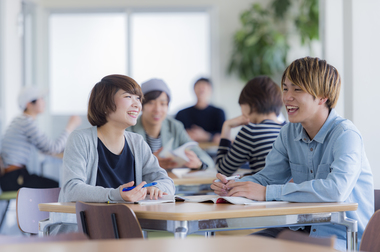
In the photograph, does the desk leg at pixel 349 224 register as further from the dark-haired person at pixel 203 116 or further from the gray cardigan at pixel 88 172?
the dark-haired person at pixel 203 116

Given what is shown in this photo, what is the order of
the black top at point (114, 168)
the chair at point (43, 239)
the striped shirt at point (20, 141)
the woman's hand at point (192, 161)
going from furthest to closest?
the striped shirt at point (20, 141) < the woman's hand at point (192, 161) < the black top at point (114, 168) < the chair at point (43, 239)

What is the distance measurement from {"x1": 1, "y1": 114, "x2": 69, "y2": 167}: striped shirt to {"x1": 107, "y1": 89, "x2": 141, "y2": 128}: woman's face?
247 cm

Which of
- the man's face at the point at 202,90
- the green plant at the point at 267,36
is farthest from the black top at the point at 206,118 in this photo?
the green plant at the point at 267,36

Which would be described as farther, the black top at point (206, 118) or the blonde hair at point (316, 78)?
the black top at point (206, 118)

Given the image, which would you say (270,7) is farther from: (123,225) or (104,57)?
(123,225)

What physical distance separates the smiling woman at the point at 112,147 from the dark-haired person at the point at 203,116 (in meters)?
3.48

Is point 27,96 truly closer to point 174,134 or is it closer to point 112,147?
point 174,134

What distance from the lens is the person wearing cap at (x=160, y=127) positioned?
3.33 metres

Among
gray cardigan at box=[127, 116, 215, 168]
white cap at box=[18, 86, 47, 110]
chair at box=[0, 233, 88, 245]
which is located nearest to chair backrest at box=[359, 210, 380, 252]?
chair at box=[0, 233, 88, 245]

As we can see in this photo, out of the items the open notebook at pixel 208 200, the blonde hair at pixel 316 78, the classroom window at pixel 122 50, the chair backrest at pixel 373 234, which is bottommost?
the chair backrest at pixel 373 234

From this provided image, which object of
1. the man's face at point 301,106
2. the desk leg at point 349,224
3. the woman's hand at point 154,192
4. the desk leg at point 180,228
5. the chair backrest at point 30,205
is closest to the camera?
the desk leg at point 180,228

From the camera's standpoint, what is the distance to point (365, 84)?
319 cm

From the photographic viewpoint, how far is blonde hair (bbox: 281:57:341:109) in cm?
202

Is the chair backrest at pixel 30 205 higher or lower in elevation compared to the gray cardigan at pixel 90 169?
lower
